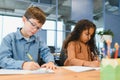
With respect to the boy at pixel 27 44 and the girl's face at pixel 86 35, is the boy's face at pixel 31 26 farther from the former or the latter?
the girl's face at pixel 86 35

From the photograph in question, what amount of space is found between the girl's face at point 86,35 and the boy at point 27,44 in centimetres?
47

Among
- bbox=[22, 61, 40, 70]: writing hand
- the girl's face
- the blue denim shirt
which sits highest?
the girl's face

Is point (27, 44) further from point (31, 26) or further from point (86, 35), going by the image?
point (86, 35)

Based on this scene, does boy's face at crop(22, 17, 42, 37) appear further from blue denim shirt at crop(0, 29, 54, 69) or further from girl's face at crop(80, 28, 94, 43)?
girl's face at crop(80, 28, 94, 43)

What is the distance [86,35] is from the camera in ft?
6.10

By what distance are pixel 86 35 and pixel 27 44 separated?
65 centimetres

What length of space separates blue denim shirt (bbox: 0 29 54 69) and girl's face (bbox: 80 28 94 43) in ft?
1.56

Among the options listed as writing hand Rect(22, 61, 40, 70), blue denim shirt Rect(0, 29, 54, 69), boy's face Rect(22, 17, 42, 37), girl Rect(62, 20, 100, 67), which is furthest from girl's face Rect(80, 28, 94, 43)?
writing hand Rect(22, 61, 40, 70)

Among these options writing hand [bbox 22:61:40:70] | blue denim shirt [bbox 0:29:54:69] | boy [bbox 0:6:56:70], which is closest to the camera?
writing hand [bbox 22:61:40:70]

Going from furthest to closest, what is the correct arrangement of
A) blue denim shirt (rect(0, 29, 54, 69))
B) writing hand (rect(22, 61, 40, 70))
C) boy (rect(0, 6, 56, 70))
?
boy (rect(0, 6, 56, 70)) < blue denim shirt (rect(0, 29, 54, 69)) < writing hand (rect(22, 61, 40, 70))

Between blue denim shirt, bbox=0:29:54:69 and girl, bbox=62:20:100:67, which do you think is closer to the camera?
blue denim shirt, bbox=0:29:54:69

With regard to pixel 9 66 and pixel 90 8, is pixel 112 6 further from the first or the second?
pixel 9 66

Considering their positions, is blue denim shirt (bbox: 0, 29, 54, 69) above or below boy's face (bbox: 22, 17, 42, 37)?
below

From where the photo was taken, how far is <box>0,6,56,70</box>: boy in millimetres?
1319
